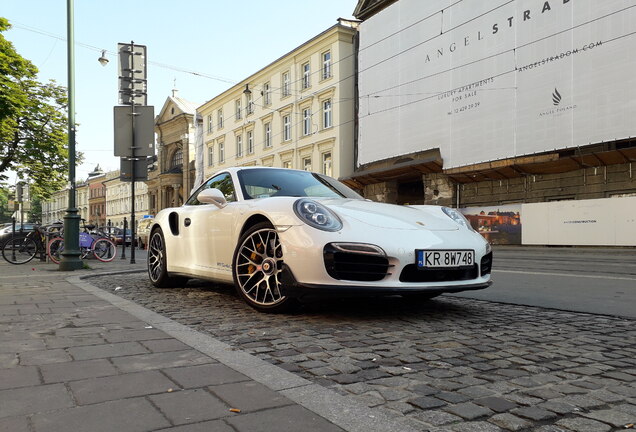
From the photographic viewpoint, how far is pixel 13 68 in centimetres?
2386

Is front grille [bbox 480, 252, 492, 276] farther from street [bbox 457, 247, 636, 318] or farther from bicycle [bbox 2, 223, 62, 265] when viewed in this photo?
bicycle [bbox 2, 223, 62, 265]

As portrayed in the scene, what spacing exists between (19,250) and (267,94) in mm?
29091

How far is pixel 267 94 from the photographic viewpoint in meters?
39.4

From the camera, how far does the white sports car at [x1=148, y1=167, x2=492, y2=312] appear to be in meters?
3.74

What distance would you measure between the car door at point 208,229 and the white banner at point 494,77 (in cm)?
1669

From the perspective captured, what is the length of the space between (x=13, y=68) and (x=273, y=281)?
24.9 m

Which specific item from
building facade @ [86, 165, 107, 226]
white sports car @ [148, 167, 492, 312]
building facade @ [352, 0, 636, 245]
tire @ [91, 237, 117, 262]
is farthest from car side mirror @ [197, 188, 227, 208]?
building facade @ [86, 165, 107, 226]

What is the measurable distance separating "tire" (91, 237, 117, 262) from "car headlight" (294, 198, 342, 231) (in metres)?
10.6

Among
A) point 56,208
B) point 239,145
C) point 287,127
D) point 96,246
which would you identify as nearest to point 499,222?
point 96,246

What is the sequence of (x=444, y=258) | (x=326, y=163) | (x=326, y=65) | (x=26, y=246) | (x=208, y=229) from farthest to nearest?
(x=326, y=163), (x=326, y=65), (x=26, y=246), (x=208, y=229), (x=444, y=258)

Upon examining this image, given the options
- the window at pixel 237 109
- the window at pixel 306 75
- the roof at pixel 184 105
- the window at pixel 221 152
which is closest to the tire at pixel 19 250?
the window at pixel 306 75

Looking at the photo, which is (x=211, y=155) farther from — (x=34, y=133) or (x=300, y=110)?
(x=34, y=133)

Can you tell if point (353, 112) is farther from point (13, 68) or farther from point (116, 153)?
point (116, 153)

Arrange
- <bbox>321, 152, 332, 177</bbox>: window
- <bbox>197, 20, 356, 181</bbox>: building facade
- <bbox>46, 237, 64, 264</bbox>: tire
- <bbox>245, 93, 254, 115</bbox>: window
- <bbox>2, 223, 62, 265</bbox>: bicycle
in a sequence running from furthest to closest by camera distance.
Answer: <bbox>245, 93, 254, 115</bbox>: window → <bbox>321, 152, 332, 177</bbox>: window → <bbox>197, 20, 356, 181</bbox>: building facade → <bbox>2, 223, 62, 265</bbox>: bicycle → <bbox>46, 237, 64, 264</bbox>: tire
